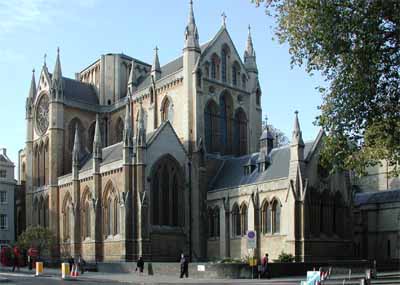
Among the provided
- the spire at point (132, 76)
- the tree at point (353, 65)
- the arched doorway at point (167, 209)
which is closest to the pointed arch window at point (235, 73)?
the spire at point (132, 76)

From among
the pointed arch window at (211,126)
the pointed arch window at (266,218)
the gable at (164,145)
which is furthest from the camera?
the pointed arch window at (211,126)

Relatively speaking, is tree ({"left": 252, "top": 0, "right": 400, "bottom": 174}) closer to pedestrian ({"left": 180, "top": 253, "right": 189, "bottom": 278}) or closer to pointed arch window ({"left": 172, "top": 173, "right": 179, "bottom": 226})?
pedestrian ({"left": 180, "top": 253, "right": 189, "bottom": 278})

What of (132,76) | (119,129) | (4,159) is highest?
(132,76)

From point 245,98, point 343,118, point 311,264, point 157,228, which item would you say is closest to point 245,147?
point 245,98

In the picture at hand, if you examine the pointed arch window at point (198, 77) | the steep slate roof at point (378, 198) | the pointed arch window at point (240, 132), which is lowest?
the steep slate roof at point (378, 198)

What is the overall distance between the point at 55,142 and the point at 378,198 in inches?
1318

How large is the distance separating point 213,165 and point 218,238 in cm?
733

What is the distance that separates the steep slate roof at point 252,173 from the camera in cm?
5284

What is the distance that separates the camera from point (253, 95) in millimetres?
65812

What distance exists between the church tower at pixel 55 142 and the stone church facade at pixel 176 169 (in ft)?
0.37

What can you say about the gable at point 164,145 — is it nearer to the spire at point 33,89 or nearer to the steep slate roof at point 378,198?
the steep slate roof at point 378,198

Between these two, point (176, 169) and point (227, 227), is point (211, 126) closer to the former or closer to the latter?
point (176, 169)

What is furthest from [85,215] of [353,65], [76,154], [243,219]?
[353,65]

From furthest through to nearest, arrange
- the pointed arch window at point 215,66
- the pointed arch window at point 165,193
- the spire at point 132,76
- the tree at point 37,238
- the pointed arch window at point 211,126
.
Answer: the spire at point 132,76 < the tree at point 37,238 < the pointed arch window at point 215,66 < the pointed arch window at point 211,126 < the pointed arch window at point 165,193
